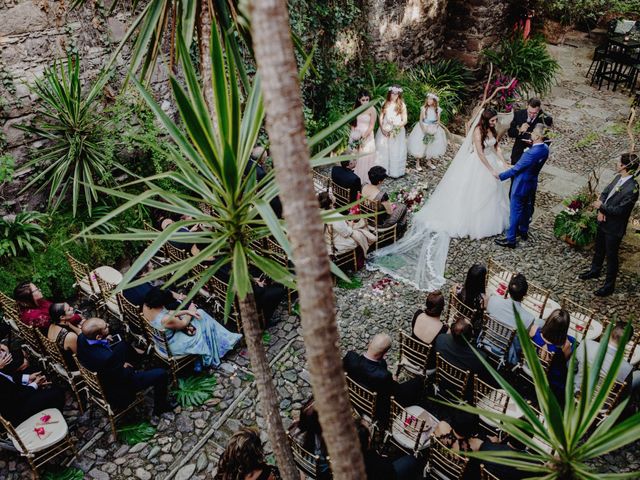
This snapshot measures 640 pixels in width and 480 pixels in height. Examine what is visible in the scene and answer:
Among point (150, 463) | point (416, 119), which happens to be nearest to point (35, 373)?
point (150, 463)

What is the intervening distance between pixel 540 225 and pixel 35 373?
22.4ft

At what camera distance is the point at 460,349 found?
182 inches

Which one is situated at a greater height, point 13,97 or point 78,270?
point 13,97

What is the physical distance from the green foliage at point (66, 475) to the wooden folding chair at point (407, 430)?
2.69 metres

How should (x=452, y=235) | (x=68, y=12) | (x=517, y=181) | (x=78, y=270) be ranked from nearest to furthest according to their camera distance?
1. (x=78, y=270)
2. (x=68, y=12)
3. (x=517, y=181)
4. (x=452, y=235)

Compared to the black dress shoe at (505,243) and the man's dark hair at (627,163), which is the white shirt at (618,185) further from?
the black dress shoe at (505,243)

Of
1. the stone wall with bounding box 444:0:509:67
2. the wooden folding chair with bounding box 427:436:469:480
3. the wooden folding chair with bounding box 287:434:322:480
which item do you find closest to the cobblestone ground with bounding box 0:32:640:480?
the wooden folding chair with bounding box 287:434:322:480

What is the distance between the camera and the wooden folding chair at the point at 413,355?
4.95 meters

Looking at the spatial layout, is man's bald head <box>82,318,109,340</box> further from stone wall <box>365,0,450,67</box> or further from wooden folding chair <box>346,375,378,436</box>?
stone wall <box>365,0,450,67</box>

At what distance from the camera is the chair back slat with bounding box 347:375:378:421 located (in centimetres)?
448

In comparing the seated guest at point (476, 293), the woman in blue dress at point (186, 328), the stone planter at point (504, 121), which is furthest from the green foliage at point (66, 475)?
the stone planter at point (504, 121)

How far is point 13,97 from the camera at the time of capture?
247 inches

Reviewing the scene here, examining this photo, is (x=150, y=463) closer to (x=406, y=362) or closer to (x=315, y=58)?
(x=406, y=362)

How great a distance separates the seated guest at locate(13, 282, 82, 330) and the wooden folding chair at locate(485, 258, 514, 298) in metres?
4.40
